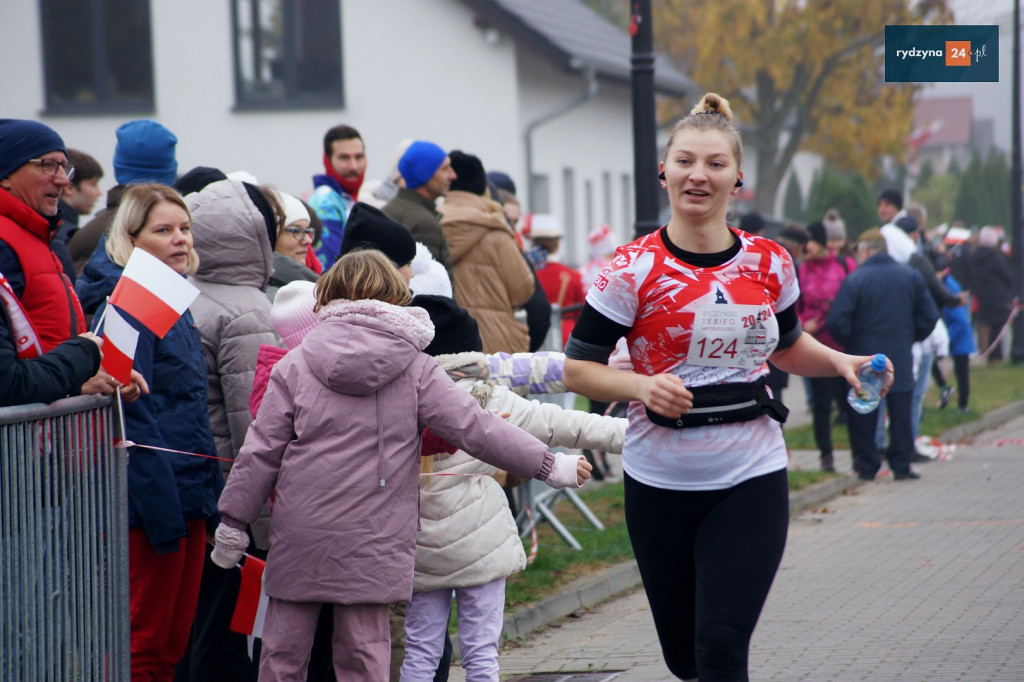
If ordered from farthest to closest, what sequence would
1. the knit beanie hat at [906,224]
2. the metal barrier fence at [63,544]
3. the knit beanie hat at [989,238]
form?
1. the knit beanie hat at [989,238]
2. the knit beanie hat at [906,224]
3. the metal barrier fence at [63,544]

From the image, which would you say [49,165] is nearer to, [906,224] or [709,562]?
[709,562]

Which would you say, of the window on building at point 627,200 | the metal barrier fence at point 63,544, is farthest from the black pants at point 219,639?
the window on building at point 627,200

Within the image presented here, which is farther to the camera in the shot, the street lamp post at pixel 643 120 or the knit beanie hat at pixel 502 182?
the knit beanie hat at pixel 502 182

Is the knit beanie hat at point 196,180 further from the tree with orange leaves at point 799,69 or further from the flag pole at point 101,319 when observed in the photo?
the tree with orange leaves at point 799,69

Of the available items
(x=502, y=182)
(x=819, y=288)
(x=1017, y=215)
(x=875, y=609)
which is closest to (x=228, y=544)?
(x=875, y=609)

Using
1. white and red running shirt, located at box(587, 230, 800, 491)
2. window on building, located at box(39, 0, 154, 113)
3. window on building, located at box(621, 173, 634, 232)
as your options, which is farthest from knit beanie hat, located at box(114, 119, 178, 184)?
window on building, located at box(621, 173, 634, 232)

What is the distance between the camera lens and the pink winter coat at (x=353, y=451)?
14.5ft

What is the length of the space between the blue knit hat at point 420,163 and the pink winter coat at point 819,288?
6.19m

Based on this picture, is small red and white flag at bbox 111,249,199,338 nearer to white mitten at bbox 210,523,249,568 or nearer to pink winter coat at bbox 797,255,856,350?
white mitten at bbox 210,523,249,568

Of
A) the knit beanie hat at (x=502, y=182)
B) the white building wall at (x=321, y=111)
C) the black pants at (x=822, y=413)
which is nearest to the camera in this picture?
the knit beanie hat at (x=502, y=182)

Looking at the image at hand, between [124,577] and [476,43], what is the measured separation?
18.4m

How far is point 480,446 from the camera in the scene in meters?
4.53

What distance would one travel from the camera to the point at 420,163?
7980mm

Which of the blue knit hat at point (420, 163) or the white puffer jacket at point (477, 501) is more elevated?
the blue knit hat at point (420, 163)
